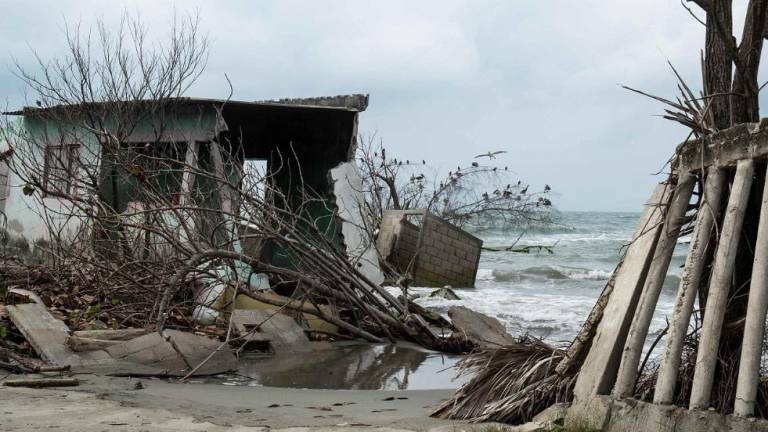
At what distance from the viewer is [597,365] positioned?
4719 mm

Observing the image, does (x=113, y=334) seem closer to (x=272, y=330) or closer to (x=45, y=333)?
(x=45, y=333)

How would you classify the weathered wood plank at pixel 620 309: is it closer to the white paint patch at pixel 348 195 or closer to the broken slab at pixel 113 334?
the broken slab at pixel 113 334

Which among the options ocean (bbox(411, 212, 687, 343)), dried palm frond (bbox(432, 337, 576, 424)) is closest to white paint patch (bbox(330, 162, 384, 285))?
ocean (bbox(411, 212, 687, 343))

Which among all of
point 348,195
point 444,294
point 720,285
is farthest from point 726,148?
point 444,294

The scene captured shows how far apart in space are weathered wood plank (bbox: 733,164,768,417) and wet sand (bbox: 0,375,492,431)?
1473 mm

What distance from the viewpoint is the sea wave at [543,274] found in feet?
87.3

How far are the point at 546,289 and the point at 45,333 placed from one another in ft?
54.5

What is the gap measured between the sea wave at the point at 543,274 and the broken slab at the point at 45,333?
1848cm

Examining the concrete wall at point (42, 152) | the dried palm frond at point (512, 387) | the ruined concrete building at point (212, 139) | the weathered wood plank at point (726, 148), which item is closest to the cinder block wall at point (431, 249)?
the ruined concrete building at point (212, 139)

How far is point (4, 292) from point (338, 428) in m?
5.45

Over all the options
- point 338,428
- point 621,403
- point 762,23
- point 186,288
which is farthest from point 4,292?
point 762,23

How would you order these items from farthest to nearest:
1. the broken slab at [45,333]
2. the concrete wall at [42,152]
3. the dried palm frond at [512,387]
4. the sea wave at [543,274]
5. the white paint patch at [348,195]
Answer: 1. the sea wave at [543,274]
2. the white paint patch at [348,195]
3. the concrete wall at [42,152]
4. the broken slab at [45,333]
5. the dried palm frond at [512,387]

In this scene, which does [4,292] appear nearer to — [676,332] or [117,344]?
[117,344]

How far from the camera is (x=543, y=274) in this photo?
28.1 meters
